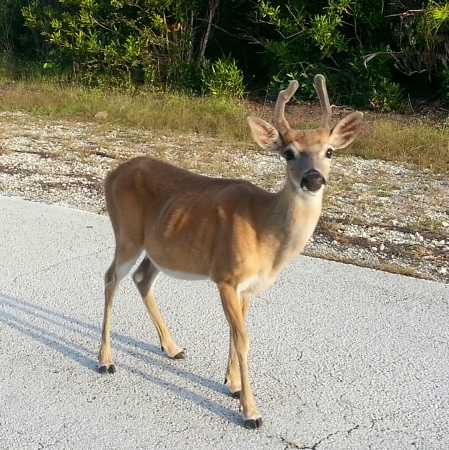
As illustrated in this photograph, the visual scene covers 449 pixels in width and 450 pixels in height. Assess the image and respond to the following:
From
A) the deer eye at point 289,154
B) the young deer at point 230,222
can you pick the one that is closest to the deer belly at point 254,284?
the young deer at point 230,222

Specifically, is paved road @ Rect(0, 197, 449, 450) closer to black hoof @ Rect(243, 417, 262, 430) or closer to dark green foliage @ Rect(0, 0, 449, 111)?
black hoof @ Rect(243, 417, 262, 430)

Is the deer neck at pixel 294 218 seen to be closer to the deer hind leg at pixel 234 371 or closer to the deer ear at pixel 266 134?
the deer ear at pixel 266 134

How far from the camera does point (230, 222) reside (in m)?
4.08

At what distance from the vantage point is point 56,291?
5660mm

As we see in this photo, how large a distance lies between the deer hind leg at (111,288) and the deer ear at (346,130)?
1.37 meters

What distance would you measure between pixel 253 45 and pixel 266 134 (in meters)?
15.4

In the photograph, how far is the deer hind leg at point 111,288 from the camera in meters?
4.50

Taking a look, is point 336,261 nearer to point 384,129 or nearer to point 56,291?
point 56,291

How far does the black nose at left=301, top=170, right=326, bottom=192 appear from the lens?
146 inches

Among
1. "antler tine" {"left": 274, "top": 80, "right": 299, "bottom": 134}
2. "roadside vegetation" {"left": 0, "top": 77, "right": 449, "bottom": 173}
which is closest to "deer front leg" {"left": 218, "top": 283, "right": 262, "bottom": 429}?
"antler tine" {"left": 274, "top": 80, "right": 299, "bottom": 134}

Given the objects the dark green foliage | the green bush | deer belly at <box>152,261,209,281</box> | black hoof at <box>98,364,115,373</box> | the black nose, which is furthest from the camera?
the green bush

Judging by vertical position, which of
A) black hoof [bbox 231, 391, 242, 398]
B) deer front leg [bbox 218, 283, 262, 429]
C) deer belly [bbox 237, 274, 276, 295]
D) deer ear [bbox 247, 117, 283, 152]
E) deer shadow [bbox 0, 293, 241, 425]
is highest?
deer ear [bbox 247, 117, 283, 152]

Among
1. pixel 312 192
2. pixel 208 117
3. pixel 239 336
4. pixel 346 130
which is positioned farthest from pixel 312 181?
pixel 208 117

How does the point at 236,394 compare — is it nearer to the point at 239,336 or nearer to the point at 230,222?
the point at 239,336
